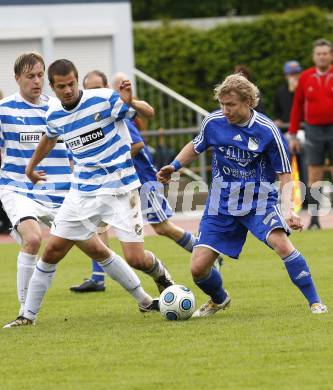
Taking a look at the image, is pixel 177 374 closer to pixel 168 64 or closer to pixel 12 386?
pixel 12 386

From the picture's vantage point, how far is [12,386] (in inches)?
252

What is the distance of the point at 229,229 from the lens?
8.52m

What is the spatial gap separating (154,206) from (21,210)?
2.44 meters

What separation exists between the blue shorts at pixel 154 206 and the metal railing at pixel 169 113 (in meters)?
8.97

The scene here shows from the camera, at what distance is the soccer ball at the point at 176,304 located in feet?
27.9

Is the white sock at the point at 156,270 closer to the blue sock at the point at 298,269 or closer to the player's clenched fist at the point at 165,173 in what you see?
the player's clenched fist at the point at 165,173

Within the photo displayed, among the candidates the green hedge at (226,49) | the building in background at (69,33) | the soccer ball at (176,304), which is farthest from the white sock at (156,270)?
the green hedge at (226,49)

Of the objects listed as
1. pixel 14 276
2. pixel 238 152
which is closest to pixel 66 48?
pixel 14 276

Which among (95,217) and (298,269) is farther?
(95,217)

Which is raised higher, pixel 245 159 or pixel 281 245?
pixel 245 159

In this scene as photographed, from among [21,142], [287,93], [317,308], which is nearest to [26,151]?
[21,142]

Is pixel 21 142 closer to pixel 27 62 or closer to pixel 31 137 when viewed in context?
pixel 31 137

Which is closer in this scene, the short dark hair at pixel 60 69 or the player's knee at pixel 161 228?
the short dark hair at pixel 60 69

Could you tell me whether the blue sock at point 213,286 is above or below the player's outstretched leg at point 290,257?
below
